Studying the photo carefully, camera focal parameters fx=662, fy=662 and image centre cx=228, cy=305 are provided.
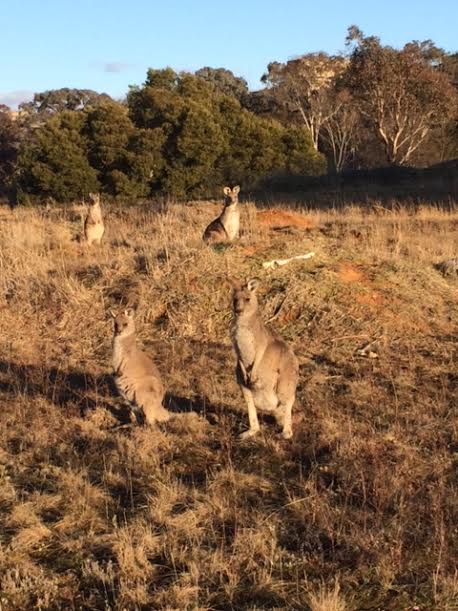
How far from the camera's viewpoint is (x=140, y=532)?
4602 millimetres

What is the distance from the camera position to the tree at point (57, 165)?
3350 centimetres

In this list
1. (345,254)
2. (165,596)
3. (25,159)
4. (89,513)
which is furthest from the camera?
(25,159)

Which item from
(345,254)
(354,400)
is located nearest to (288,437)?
(354,400)

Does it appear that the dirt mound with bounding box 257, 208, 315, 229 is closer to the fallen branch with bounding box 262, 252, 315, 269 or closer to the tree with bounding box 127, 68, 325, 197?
the fallen branch with bounding box 262, 252, 315, 269

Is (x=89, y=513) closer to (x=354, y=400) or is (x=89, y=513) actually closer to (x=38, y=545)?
(x=38, y=545)

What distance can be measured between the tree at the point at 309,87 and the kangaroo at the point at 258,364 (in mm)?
41291

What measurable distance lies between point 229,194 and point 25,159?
22.8 m

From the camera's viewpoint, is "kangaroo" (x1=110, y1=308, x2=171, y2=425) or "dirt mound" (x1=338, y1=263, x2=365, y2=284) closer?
"kangaroo" (x1=110, y1=308, x2=171, y2=425)

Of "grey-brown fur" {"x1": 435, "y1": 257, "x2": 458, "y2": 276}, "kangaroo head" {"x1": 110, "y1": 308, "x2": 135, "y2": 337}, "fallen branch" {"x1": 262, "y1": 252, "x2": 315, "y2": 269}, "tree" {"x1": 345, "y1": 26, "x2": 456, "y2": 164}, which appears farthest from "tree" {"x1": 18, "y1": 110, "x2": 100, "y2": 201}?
"kangaroo head" {"x1": 110, "y1": 308, "x2": 135, "y2": 337}

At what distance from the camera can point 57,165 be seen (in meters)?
33.6

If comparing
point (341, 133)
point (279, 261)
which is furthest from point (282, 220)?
point (341, 133)

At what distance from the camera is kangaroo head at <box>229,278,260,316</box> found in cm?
625

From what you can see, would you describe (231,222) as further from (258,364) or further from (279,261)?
(258,364)

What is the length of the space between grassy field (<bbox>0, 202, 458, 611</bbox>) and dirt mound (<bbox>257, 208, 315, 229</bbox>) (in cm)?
201
